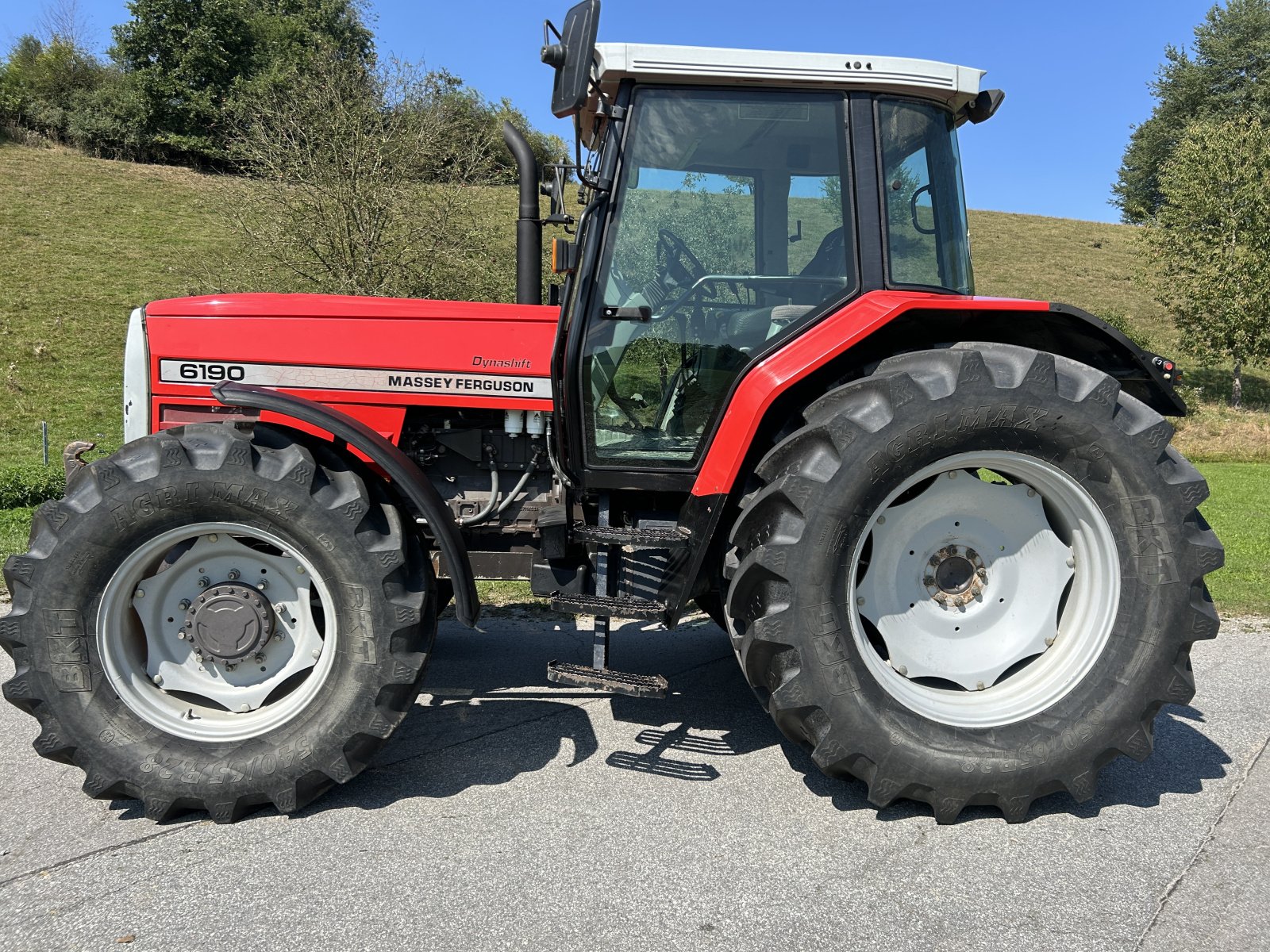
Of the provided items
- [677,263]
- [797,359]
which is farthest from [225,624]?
[797,359]

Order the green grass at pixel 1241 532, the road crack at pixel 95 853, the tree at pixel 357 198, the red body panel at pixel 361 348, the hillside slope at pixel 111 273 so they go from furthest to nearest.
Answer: the hillside slope at pixel 111 273 → the tree at pixel 357 198 → the green grass at pixel 1241 532 → the red body panel at pixel 361 348 → the road crack at pixel 95 853

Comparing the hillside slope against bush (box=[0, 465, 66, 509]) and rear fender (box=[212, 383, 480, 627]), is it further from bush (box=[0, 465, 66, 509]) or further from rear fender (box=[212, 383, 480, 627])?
rear fender (box=[212, 383, 480, 627])

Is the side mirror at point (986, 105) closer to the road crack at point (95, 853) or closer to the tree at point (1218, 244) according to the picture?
the road crack at point (95, 853)

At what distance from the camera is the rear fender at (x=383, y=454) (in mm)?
2760

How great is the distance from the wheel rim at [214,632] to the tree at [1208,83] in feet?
161

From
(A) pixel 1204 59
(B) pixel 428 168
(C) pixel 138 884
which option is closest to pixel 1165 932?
(C) pixel 138 884

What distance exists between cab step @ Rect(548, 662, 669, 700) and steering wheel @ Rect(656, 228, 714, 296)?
51.3 inches

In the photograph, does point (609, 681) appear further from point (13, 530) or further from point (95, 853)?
point (13, 530)

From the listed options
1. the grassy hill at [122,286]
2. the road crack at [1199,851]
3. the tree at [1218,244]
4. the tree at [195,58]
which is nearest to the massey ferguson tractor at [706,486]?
the road crack at [1199,851]

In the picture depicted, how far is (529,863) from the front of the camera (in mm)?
2424

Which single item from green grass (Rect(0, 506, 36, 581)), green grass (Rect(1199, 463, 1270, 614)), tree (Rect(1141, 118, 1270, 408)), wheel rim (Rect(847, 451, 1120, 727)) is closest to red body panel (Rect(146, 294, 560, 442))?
wheel rim (Rect(847, 451, 1120, 727))

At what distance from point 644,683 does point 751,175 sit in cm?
172

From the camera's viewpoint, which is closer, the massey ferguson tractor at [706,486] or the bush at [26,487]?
the massey ferguson tractor at [706,486]

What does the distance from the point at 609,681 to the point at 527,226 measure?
1.84 meters
